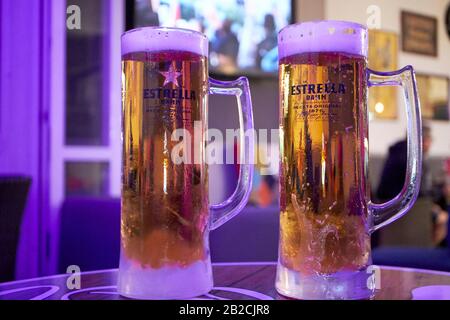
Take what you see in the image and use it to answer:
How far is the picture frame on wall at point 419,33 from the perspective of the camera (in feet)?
15.1

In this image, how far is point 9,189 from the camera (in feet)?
4.16

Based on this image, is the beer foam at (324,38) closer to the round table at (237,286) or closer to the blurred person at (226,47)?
the round table at (237,286)

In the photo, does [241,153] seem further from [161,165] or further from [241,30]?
[241,30]

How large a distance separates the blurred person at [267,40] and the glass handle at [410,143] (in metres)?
2.50

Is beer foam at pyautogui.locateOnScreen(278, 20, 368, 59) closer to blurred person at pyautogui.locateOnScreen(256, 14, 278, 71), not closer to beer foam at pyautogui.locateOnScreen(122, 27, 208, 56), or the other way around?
beer foam at pyautogui.locateOnScreen(122, 27, 208, 56)

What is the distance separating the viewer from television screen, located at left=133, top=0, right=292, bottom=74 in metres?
2.87

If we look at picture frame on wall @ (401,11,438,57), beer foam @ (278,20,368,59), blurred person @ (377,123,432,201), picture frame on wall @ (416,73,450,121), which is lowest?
blurred person @ (377,123,432,201)

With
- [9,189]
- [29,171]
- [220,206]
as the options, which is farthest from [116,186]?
[220,206]

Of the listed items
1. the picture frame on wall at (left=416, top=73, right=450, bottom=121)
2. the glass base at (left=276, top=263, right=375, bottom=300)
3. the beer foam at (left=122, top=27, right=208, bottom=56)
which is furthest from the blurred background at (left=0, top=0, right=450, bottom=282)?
the picture frame on wall at (left=416, top=73, right=450, bottom=121)

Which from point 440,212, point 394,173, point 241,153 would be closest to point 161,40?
point 241,153

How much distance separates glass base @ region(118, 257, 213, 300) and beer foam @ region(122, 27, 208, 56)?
9.4 inches
